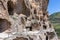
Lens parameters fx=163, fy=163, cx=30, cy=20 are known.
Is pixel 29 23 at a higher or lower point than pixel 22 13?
lower

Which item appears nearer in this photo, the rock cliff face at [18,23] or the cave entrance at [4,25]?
the rock cliff face at [18,23]

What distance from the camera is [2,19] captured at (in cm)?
1505

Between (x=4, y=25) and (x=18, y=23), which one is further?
(x=18, y=23)

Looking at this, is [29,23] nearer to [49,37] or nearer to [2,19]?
[49,37]

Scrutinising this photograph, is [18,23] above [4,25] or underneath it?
underneath

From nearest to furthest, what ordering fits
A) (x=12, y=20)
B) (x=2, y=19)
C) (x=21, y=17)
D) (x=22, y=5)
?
(x=2, y=19), (x=12, y=20), (x=21, y=17), (x=22, y=5)

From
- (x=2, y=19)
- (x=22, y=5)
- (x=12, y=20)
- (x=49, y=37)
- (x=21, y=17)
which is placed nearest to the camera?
(x=2, y=19)

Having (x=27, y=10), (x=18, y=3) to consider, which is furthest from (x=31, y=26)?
(x=18, y=3)

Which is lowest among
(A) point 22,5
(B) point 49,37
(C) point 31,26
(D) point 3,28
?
(B) point 49,37

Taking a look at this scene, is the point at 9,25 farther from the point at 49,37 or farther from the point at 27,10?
the point at 49,37

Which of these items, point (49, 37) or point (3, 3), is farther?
point (49, 37)

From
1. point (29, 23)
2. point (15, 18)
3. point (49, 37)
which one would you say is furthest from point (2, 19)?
point (49, 37)

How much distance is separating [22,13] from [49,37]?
470 cm

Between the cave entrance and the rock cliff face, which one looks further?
the cave entrance
